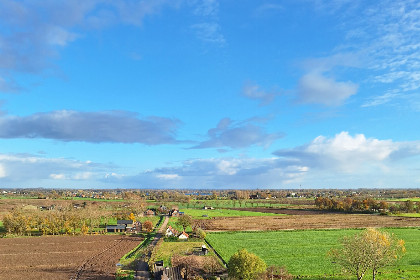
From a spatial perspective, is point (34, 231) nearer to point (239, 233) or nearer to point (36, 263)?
point (36, 263)

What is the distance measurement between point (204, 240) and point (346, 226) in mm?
55117

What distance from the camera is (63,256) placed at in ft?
220

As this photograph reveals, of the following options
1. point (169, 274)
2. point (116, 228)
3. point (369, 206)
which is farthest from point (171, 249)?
point (369, 206)

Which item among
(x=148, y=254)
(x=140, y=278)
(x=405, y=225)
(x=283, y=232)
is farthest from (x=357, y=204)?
(x=140, y=278)

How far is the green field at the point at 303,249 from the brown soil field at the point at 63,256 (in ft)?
74.3

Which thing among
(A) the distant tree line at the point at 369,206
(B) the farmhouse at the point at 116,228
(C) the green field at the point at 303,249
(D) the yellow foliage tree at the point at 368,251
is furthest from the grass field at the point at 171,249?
(A) the distant tree line at the point at 369,206

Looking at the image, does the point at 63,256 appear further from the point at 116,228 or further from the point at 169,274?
the point at 116,228

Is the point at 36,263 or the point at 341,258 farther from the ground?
the point at 341,258

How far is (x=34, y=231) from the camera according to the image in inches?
4107

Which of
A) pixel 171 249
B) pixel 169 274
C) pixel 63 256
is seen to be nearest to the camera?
pixel 169 274

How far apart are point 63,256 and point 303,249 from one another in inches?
2045

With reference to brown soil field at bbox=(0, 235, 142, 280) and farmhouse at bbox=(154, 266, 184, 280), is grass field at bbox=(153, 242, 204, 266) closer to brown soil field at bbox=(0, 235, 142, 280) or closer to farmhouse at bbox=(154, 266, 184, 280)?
brown soil field at bbox=(0, 235, 142, 280)

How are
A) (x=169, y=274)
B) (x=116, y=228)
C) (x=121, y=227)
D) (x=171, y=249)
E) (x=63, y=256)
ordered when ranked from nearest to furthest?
(x=169, y=274) → (x=63, y=256) → (x=171, y=249) → (x=116, y=228) → (x=121, y=227)

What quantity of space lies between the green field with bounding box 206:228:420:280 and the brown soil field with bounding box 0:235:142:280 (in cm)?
2265
